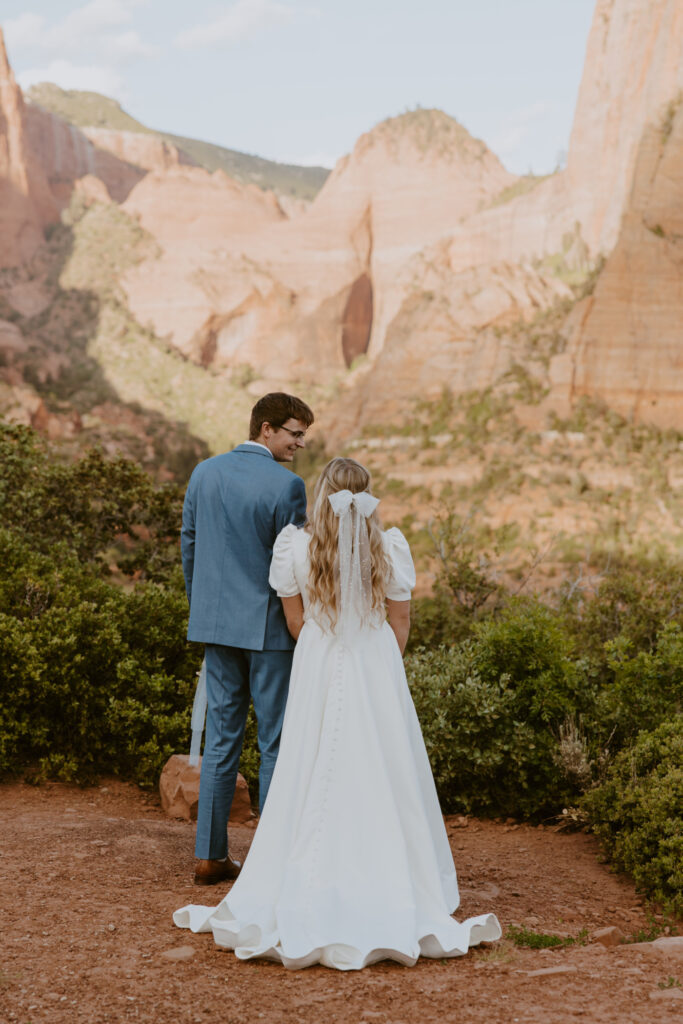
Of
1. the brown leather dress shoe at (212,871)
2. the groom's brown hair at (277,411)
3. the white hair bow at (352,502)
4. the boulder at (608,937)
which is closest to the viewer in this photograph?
the white hair bow at (352,502)

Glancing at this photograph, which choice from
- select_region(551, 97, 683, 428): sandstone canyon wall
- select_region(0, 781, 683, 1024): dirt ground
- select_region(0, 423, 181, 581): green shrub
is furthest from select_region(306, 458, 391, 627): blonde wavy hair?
select_region(551, 97, 683, 428): sandstone canyon wall

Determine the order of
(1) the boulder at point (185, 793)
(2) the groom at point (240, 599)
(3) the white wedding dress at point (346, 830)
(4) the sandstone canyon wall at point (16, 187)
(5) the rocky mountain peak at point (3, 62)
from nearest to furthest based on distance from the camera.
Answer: (3) the white wedding dress at point (346, 830) → (2) the groom at point (240, 599) → (1) the boulder at point (185, 793) → (4) the sandstone canyon wall at point (16, 187) → (5) the rocky mountain peak at point (3, 62)

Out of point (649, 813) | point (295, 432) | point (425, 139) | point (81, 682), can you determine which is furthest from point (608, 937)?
point (425, 139)

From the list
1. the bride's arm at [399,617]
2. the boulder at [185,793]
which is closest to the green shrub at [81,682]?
the boulder at [185,793]

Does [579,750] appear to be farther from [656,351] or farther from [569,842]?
[656,351]

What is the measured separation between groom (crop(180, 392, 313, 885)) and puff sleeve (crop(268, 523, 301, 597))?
0.23m

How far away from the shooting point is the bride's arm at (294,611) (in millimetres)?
3701

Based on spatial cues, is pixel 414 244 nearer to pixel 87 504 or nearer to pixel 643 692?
pixel 87 504

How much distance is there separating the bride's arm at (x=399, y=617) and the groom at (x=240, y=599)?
0.46 metres

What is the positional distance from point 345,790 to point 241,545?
1129 millimetres

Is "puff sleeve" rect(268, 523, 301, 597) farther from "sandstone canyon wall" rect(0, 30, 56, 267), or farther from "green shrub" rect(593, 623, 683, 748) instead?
"sandstone canyon wall" rect(0, 30, 56, 267)

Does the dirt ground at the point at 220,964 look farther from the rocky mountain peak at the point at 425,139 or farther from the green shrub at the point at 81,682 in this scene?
the rocky mountain peak at the point at 425,139

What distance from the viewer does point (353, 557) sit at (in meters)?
3.56

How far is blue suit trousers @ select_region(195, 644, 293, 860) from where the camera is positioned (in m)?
3.96
